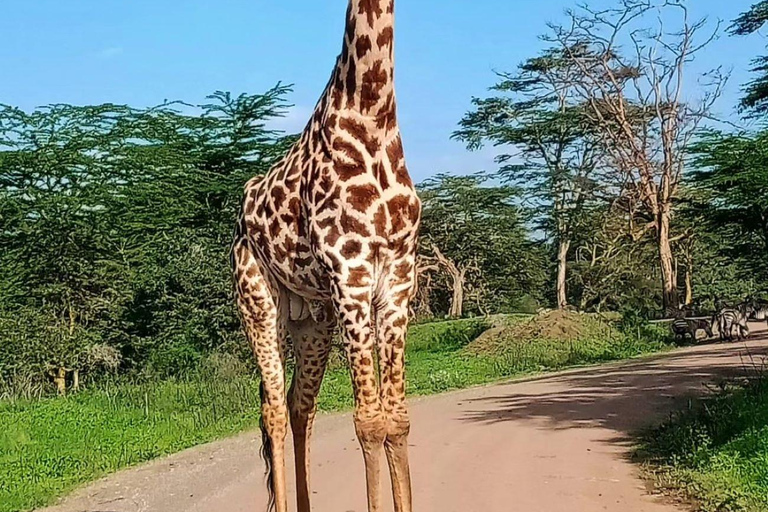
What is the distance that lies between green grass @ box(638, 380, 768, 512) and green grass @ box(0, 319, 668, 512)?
4.62 meters

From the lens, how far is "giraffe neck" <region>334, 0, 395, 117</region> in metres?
3.69

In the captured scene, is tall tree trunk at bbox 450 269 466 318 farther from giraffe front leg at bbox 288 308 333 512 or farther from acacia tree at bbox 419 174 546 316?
giraffe front leg at bbox 288 308 333 512

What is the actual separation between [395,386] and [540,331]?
1728 centimetres

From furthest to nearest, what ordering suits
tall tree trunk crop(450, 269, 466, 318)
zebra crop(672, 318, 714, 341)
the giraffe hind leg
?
tall tree trunk crop(450, 269, 466, 318), zebra crop(672, 318, 714, 341), the giraffe hind leg

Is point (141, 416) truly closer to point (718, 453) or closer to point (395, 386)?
point (718, 453)

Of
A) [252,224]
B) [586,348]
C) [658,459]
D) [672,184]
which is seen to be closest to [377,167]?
[252,224]

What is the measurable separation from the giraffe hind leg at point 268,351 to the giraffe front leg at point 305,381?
140 millimetres

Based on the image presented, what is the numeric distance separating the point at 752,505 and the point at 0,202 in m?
13.8

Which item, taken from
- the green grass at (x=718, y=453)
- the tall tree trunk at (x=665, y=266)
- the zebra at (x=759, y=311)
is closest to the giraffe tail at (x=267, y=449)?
the green grass at (x=718, y=453)

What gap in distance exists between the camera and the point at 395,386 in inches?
144

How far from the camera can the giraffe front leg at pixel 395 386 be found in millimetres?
3645

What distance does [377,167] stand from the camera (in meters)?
3.74

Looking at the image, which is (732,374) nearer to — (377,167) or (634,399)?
(634,399)

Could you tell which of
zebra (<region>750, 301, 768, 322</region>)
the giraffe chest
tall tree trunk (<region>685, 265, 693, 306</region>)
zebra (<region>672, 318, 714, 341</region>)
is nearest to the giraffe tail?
the giraffe chest
